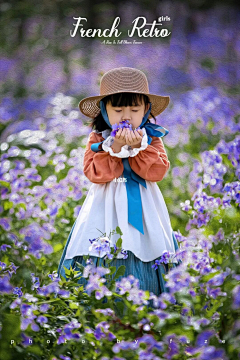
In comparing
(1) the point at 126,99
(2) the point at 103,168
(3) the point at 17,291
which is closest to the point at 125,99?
(1) the point at 126,99

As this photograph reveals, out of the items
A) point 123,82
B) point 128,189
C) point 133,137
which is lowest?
point 128,189

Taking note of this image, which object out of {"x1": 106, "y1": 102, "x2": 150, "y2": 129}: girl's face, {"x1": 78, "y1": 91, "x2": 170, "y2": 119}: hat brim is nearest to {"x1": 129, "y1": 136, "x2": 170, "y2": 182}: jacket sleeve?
{"x1": 106, "y1": 102, "x2": 150, "y2": 129}: girl's face

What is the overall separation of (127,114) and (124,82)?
14cm

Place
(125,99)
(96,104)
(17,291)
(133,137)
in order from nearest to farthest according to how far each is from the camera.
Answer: (17,291)
(133,137)
(125,99)
(96,104)

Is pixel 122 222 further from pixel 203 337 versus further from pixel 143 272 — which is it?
pixel 203 337

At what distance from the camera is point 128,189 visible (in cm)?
182

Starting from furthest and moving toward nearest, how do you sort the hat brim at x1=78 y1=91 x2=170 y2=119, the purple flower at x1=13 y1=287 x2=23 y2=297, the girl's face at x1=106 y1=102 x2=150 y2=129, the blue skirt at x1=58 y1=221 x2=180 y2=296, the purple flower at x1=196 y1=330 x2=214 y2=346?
the hat brim at x1=78 y1=91 x2=170 y2=119 → the girl's face at x1=106 y1=102 x2=150 y2=129 → the blue skirt at x1=58 y1=221 x2=180 y2=296 → the purple flower at x1=13 y1=287 x2=23 y2=297 → the purple flower at x1=196 y1=330 x2=214 y2=346

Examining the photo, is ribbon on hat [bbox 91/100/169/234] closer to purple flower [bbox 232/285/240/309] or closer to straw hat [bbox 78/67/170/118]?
straw hat [bbox 78/67/170/118]

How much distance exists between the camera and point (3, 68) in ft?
7.60

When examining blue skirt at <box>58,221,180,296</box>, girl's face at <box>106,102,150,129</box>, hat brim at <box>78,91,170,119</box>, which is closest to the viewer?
blue skirt at <box>58,221,180,296</box>

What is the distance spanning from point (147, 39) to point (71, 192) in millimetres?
975

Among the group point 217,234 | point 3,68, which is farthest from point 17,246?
point 3,68

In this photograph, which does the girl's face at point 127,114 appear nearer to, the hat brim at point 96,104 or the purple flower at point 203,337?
the hat brim at point 96,104

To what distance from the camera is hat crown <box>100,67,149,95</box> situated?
1.82 metres
